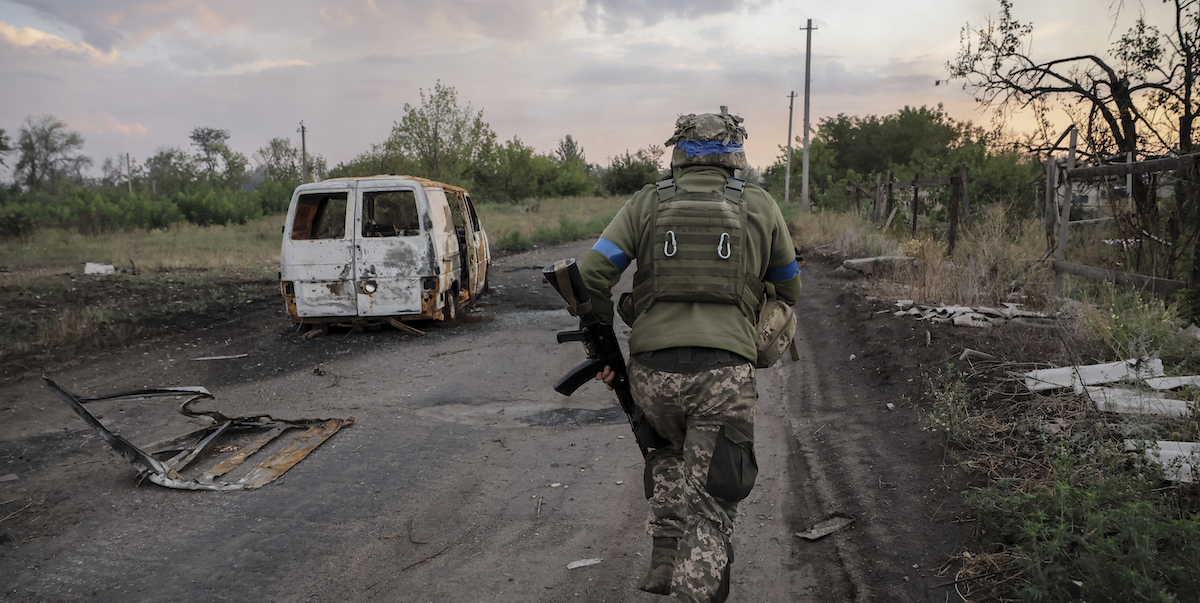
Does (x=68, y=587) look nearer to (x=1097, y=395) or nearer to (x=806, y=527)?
(x=806, y=527)

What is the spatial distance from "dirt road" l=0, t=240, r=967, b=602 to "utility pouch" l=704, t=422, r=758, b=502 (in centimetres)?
67

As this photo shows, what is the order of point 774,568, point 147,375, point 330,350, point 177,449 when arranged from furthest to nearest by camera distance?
point 330,350, point 147,375, point 177,449, point 774,568

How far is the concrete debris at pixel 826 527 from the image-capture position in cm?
335

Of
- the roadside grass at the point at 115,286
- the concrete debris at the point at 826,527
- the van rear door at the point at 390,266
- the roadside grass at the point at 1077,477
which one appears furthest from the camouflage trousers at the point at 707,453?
the roadside grass at the point at 115,286

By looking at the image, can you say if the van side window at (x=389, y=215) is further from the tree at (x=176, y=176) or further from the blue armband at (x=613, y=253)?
the tree at (x=176, y=176)

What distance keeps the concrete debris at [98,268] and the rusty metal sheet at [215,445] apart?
37.0 ft

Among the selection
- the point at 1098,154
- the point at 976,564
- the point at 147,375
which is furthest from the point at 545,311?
the point at 1098,154

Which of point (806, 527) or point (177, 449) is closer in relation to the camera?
point (806, 527)

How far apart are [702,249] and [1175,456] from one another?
7.89 ft

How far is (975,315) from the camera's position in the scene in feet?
21.0

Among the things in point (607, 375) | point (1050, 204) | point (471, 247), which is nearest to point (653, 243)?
point (607, 375)

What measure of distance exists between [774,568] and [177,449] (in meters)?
3.80

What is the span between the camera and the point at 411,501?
3.83 m

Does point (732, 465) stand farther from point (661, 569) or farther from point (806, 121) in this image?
point (806, 121)
